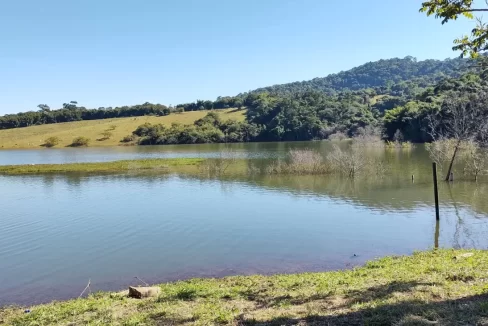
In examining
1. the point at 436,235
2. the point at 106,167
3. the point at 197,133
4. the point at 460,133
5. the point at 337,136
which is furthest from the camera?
the point at 197,133

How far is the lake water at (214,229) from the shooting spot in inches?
613

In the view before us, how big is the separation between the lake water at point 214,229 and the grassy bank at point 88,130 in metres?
98.3

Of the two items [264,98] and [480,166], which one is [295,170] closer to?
[480,166]

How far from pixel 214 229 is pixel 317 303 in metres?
14.3

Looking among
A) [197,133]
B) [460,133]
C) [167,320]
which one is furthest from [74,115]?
[167,320]

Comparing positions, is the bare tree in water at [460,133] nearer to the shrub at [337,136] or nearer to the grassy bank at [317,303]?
the grassy bank at [317,303]

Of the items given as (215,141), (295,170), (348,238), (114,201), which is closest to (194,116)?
(215,141)

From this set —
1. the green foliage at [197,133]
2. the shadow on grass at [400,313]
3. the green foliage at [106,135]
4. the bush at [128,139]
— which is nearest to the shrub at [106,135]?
the green foliage at [106,135]

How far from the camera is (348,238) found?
1917 cm

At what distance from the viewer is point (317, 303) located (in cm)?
812

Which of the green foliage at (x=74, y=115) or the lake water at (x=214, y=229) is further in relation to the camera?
the green foliage at (x=74, y=115)

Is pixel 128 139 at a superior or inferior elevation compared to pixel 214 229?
superior

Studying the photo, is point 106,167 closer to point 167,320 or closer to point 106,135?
point 167,320

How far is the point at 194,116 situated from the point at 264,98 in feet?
94.8
